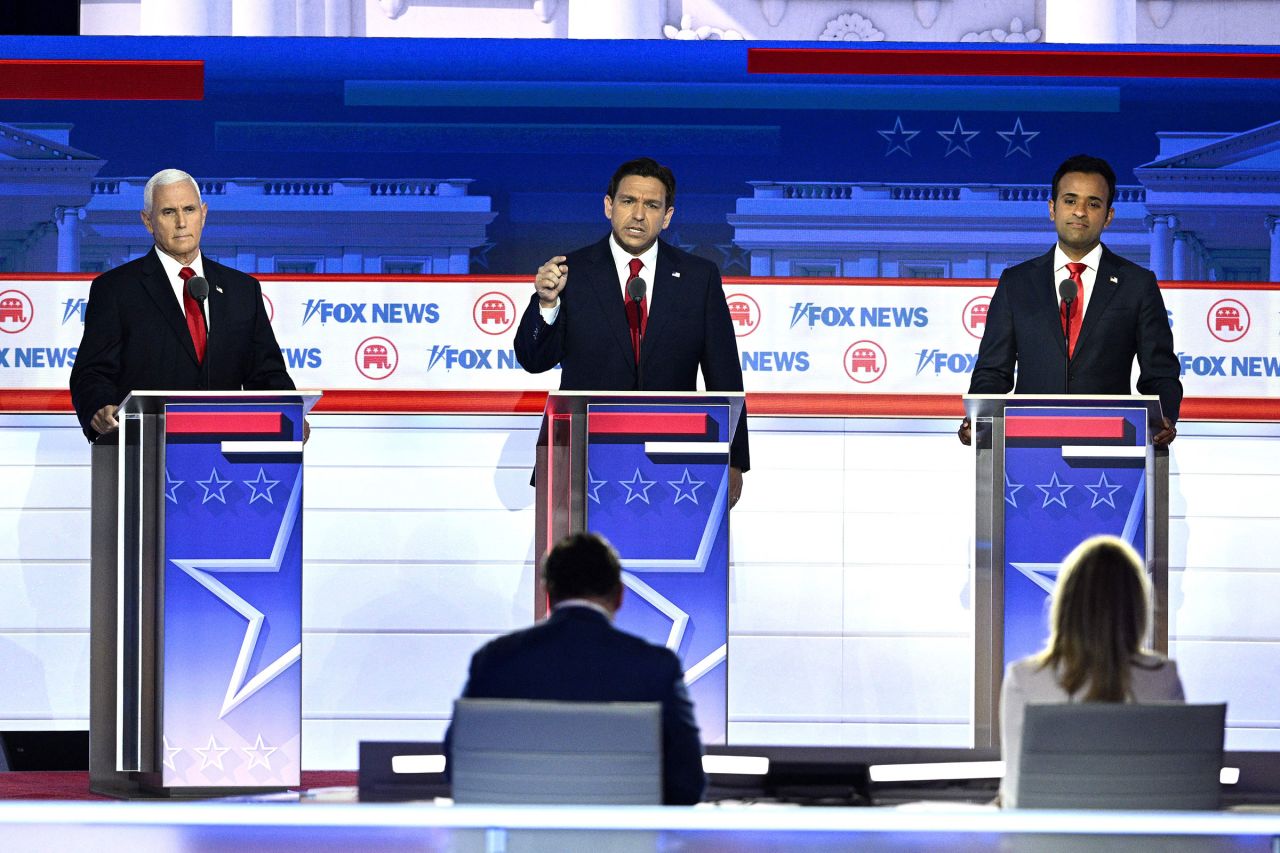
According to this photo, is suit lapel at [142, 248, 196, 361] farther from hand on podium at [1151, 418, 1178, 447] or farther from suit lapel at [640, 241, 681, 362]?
hand on podium at [1151, 418, 1178, 447]

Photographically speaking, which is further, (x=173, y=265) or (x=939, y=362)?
(x=939, y=362)

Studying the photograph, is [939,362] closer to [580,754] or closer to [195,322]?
[195,322]

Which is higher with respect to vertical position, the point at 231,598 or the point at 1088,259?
the point at 1088,259

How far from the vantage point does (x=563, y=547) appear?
2.93m

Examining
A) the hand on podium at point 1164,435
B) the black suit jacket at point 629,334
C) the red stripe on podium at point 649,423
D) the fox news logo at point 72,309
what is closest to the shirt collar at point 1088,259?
the hand on podium at point 1164,435

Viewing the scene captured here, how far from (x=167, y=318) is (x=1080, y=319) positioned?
239 cm

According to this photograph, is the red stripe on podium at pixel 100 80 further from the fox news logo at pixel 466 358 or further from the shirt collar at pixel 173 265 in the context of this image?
the shirt collar at pixel 173 265

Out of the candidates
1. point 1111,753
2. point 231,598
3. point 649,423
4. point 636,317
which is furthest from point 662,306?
point 1111,753

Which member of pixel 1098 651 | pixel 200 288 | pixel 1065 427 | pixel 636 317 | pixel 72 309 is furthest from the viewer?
pixel 72 309

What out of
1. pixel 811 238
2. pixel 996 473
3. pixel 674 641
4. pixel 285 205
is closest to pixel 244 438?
pixel 674 641

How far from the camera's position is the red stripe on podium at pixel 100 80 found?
19.8ft

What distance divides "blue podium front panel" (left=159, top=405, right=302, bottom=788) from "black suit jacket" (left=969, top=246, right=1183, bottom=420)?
1835 mm

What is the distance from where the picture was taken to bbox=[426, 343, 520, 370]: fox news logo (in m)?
6.00

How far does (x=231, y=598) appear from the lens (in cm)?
392
